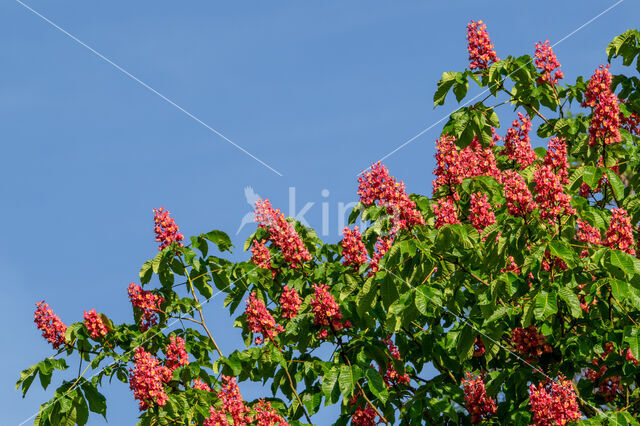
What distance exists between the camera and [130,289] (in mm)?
8133

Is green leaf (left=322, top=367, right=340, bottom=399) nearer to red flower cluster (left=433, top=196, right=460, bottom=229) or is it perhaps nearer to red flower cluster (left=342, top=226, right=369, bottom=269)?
red flower cluster (left=342, top=226, right=369, bottom=269)

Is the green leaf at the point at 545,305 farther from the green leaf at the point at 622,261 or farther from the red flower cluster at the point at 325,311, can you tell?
the red flower cluster at the point at 325,311

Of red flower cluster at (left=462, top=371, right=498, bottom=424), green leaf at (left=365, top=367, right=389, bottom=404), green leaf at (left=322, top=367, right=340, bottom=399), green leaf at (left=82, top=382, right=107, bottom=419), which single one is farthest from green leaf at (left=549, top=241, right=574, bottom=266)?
green leaf at (left=82, top=382, right=107, bottom=419)

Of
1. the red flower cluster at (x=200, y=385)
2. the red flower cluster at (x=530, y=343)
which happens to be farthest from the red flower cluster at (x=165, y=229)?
the red flower cluster at (x=530, y=343)

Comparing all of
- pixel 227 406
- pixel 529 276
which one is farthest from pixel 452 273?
pixel 227 406

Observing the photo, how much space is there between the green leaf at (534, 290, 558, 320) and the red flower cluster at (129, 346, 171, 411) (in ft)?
9.42

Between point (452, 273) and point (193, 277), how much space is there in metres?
2.57

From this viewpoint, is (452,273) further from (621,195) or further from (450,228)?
(621,195)

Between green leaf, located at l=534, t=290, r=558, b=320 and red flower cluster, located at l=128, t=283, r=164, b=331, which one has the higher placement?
red flower cluster, located at l=128, t=283, r=164, b=331

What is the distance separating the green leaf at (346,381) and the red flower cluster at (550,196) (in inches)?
73.5

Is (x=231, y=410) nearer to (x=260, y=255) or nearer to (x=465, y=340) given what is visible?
(x=465, y=340)

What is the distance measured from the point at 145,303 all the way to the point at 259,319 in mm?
1501

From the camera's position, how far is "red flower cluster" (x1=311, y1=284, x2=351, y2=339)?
22.3 ft

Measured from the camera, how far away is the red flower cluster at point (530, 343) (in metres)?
7.25
